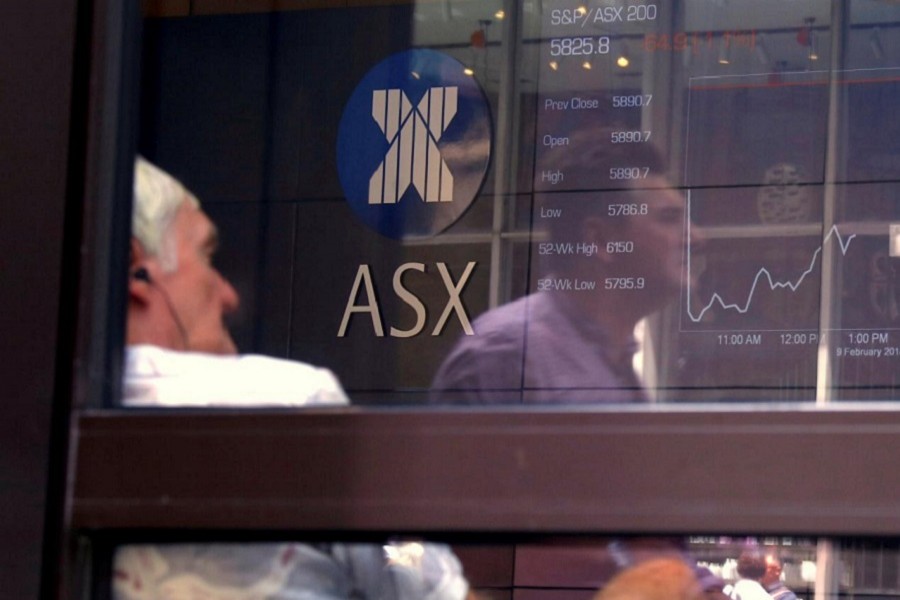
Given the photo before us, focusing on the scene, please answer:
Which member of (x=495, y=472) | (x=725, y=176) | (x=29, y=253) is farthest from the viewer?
(x=725, y=176)

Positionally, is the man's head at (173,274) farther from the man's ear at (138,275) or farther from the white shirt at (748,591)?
the white shirt at (748,591)

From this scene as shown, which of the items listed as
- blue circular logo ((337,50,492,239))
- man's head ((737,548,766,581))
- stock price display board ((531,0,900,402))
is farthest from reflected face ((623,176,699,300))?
man's head ((737,548,766,581))

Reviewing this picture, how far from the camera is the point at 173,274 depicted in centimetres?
120

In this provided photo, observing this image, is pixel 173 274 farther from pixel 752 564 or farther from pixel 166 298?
pixel 752 564

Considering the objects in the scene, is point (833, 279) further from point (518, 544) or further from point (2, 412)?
point (2, 412)

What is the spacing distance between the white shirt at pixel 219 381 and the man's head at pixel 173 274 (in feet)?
0.05

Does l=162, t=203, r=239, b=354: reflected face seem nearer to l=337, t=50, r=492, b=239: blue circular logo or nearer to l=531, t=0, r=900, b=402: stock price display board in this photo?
l=337, t=50, r=492, b=239: blue circular logo

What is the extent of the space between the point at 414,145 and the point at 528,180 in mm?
115

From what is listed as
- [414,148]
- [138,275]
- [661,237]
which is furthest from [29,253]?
[661,237]

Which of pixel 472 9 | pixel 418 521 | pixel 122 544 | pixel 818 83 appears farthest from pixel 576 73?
pixel 122 544

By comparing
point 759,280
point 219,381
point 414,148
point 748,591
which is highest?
point 414,148

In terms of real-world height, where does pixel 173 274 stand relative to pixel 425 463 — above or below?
above

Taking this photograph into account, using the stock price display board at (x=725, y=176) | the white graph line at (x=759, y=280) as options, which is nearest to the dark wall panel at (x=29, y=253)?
the stock price display board at (x=725, y=176)

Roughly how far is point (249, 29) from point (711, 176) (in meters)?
0.45
